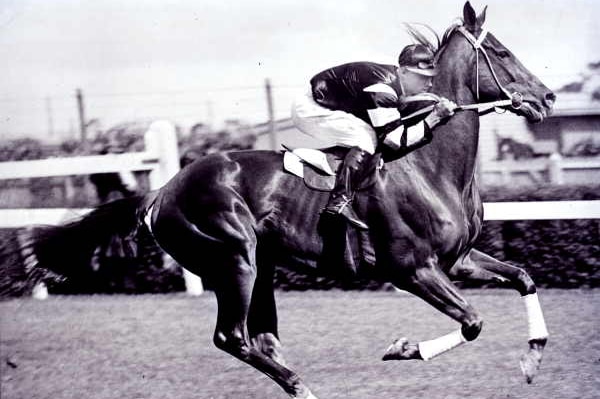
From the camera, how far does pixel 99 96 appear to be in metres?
5.02

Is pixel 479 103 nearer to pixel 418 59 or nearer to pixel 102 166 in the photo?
pixel 418 59

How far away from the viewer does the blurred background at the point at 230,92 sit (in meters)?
4.39

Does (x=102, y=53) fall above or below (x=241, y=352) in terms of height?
above

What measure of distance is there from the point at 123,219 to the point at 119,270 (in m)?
1.29

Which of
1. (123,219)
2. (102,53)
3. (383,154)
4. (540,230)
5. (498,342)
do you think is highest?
(102,53)

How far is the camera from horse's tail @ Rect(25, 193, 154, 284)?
4758 millimetres

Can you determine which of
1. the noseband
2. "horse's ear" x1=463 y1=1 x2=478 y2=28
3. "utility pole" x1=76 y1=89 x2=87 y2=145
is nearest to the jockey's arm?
the noseband

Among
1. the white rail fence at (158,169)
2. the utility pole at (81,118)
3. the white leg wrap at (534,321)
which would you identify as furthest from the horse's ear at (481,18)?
the utility pole at (81,118)

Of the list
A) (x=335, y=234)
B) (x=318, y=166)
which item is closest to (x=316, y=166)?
(x=318, y=166)

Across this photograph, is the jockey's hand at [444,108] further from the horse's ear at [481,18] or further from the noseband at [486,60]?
the horse's ear at [481,18]

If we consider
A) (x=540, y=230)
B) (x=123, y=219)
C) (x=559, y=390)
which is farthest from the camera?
(x=540, y=230)

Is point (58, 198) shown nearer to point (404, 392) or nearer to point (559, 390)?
point (404, 392)

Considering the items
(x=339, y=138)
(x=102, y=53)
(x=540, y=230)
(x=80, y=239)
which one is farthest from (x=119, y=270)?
(x=540, y=230)

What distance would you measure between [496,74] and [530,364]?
1.39 meters
